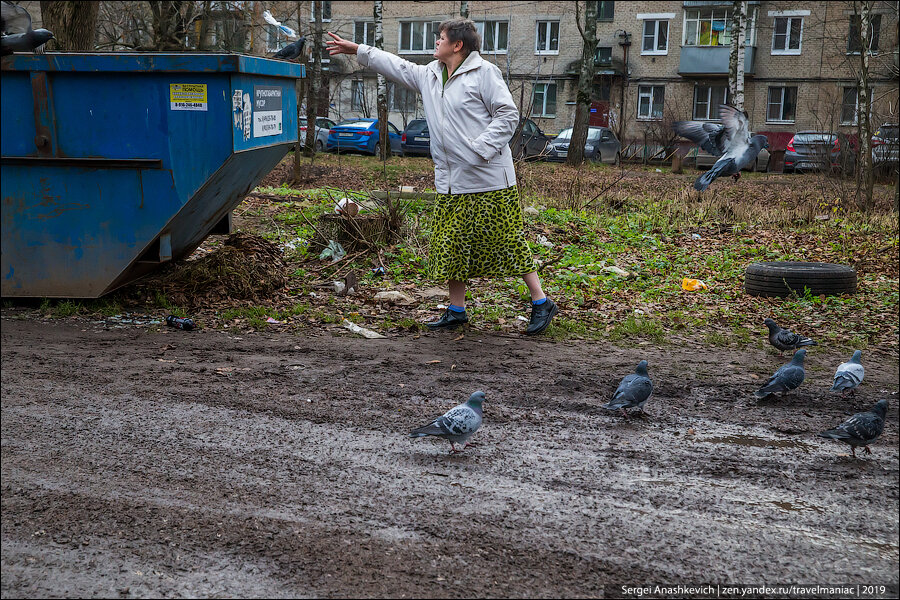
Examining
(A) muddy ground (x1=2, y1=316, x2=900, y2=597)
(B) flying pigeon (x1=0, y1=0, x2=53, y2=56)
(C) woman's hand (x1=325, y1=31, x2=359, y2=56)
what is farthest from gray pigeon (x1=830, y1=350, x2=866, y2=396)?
(B) flying pigeon (x1=0, y1=0, x2=53, y2=56)

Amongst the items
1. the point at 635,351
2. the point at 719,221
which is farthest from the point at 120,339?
the point at 719,221

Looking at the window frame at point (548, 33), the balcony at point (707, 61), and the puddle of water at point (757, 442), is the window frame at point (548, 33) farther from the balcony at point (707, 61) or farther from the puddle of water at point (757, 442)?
the puddle of water at point (757, 442)

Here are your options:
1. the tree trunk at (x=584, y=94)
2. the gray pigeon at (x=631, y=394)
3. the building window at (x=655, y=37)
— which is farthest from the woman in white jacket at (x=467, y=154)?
the building window at (x=655, y=37)

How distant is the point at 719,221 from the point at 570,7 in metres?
33.1

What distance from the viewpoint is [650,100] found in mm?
41969

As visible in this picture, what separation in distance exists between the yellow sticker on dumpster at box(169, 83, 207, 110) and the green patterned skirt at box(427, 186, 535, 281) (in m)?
1.89

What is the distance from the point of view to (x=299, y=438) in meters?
4.05

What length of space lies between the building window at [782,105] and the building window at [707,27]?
3518 mm

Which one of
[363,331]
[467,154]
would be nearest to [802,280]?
[467,154]

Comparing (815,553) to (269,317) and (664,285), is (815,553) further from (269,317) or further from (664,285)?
(664,285)

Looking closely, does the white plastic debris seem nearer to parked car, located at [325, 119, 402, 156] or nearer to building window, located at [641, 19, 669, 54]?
parked car, located at [325, 119, 402, 156]

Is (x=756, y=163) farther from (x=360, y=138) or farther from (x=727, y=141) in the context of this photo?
(x=727, y=141)

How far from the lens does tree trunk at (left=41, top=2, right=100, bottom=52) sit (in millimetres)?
9250

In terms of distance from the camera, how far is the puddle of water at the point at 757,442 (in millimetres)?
4023
